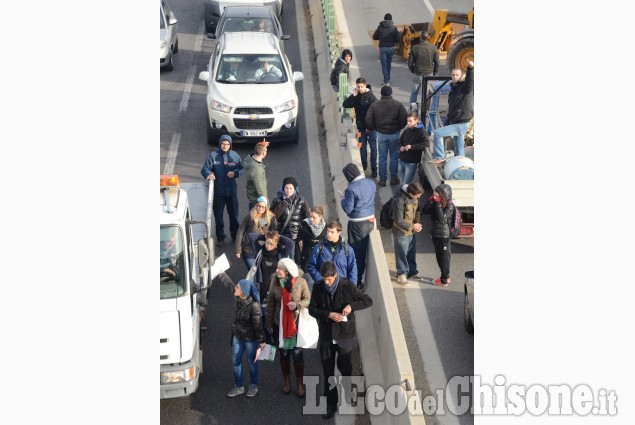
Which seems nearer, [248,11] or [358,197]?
[358,197]

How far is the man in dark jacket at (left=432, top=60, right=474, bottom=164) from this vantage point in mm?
15992

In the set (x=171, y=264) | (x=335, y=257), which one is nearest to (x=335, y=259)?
(x=335, y=257)

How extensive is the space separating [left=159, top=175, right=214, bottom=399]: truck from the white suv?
22.6ft

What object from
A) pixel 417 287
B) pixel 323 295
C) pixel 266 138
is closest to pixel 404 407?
pixel 323 295

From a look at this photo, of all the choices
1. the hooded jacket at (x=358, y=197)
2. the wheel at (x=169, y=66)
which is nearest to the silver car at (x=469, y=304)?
the hooded jacket at (x=358, y=197)

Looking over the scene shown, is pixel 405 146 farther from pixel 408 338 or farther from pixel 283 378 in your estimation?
pixel 283 378

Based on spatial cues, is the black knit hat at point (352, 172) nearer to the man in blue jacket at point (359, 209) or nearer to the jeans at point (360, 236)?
the man in blue jacket at point (359, 209)

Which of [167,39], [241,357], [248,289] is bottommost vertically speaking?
[241,357]

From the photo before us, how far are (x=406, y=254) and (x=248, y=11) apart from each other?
11472mm

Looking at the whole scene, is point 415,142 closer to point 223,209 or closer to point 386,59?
point 223,209

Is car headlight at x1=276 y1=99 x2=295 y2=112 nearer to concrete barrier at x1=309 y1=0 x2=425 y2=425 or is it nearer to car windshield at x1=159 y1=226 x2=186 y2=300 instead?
concrete barrier at x1=309 y1=0 x2=425 y2=425

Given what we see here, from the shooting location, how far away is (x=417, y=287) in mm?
14391

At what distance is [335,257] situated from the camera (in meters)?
12.1

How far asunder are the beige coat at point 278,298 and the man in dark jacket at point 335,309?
0.29 feet
